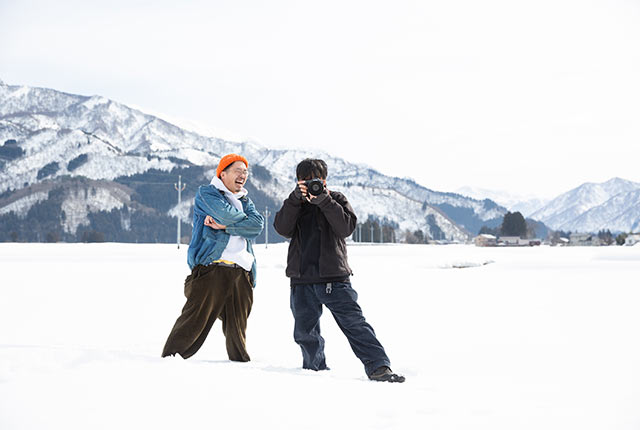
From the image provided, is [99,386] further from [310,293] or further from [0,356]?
[310,293]

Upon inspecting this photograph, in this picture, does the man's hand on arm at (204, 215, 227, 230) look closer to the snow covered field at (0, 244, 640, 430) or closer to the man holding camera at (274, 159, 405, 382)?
the man holding camera at (274, 159, 405, 382)

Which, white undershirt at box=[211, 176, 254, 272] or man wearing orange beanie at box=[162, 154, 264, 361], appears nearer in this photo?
man wearing orange beanie at box=[162, 154, 264, 361]

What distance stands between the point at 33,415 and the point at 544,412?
3.18 m

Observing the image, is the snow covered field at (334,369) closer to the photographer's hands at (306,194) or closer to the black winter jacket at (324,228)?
the black winter jacket at (324,228)

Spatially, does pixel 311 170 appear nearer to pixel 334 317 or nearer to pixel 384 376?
pixel 334 317

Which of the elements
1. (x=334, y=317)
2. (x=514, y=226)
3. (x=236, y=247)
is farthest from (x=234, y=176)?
(x=514, y=226)

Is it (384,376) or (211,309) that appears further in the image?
(211,309)

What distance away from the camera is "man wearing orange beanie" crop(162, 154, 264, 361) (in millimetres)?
5539

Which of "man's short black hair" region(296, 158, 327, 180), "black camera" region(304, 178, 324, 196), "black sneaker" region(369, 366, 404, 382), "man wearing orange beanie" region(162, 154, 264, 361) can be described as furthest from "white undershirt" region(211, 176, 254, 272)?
"black sneaker" region(369, 366, 404, 382)

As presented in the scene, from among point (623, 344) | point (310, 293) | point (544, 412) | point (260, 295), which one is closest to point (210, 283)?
point (310, 293)

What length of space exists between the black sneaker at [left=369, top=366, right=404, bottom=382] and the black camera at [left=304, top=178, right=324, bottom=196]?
1469 mm

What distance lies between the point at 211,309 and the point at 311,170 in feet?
4.73

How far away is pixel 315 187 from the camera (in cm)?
526

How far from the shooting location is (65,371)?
4.45 meters
